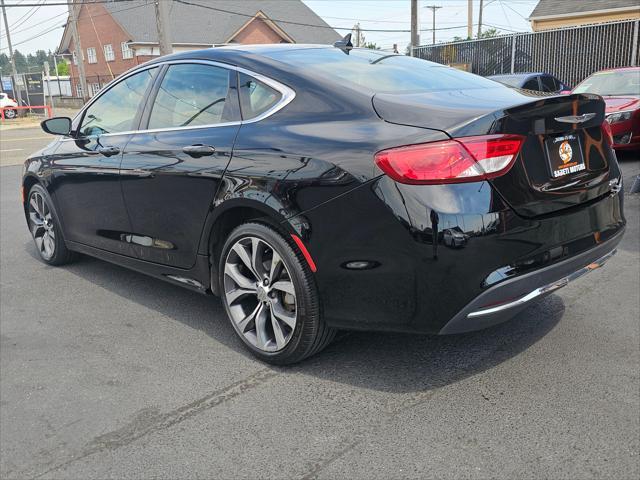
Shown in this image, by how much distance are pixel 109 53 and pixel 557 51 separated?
38925 millimetres

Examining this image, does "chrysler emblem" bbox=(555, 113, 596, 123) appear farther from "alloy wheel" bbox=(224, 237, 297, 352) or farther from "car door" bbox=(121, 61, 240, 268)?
"car door" bbox=(121, 61, 240, 268)

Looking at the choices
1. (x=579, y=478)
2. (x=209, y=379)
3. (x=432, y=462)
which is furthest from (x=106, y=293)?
(x=579, y=478)

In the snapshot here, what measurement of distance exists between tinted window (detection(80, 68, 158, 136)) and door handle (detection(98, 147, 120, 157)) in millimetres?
150

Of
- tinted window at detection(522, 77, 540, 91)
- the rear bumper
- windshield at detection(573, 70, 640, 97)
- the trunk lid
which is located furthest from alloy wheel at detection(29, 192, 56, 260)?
tinted window at detection(522, 77, 540, 91)

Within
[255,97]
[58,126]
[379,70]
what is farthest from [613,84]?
[58,126]

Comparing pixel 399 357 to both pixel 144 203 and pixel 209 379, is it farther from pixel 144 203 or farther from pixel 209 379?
pixel 144 203

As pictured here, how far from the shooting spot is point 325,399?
9.84 ft

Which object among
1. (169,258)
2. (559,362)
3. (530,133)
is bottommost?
(559,362)

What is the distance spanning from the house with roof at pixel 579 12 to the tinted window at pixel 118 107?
2673 centimetres

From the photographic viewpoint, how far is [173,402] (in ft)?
9.93

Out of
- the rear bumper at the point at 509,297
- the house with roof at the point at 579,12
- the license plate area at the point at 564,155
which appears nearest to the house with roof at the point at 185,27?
the house with roof at the point at 579,12

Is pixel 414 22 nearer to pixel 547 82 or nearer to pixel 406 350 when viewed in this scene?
pixel 547 82

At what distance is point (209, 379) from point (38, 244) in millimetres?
3115

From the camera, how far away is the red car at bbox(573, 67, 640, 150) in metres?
8.82
